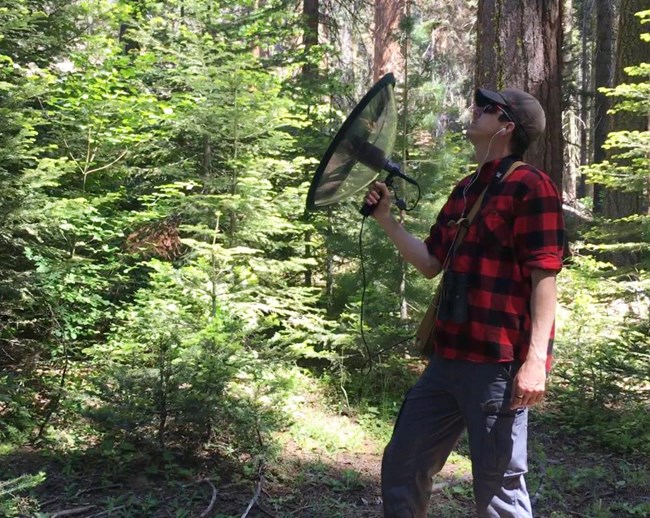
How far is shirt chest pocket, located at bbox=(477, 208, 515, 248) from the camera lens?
2.24 metres

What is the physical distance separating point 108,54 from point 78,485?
495 centimetres

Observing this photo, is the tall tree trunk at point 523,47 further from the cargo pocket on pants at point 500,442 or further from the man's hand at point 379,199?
the cargo pocket on pants at point 500,442

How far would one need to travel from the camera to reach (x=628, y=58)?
8.62 m

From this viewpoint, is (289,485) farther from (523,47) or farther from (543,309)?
(523,47)

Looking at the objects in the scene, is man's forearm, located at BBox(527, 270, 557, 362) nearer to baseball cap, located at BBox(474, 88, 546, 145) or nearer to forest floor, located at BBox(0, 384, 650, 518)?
baseball cap, located at BBox(474, 88, 546, 145)

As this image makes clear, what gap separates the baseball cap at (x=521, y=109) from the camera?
92.2 inches

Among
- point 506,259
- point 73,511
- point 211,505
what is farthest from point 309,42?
point 506,259

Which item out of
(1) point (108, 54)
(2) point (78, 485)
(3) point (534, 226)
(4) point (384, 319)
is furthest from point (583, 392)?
(1) point (108, 54)

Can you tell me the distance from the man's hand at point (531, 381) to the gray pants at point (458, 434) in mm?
91

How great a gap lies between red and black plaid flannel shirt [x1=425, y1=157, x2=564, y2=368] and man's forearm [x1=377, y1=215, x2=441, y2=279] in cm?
26

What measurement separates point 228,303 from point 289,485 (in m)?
1.75

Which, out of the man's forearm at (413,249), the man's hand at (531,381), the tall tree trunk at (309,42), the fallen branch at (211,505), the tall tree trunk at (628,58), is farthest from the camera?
the tall tree trunk at (628,58)

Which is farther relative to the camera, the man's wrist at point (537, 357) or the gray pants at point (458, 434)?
the gray pants at point (458, 434)

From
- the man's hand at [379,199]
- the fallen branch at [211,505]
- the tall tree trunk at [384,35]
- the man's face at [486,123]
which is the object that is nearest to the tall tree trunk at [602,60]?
the tall tree trunk at [384,35]
